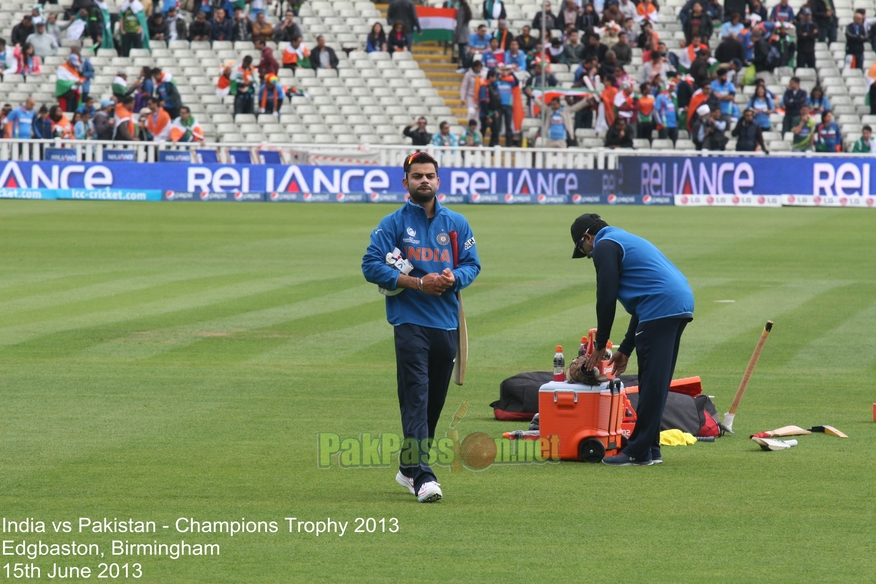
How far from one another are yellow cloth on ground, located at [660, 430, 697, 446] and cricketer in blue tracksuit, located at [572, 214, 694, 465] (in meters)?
1.03

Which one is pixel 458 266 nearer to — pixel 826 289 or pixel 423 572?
pixel 423 572

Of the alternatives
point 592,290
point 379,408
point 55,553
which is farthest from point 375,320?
point 55,553

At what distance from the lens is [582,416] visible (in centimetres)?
922

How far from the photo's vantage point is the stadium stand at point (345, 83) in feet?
140

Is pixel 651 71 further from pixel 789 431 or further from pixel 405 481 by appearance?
pixel 405 481

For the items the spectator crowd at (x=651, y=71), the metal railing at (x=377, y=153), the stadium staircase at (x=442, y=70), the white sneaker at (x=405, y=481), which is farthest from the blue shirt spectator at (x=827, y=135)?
the white sneaker at (x=405, y=481)

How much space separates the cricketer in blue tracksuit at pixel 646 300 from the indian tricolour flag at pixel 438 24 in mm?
39135

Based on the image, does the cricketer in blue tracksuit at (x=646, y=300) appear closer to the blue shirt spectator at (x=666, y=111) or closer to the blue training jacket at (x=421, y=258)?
the blue training jacket at (x=421, y=258)

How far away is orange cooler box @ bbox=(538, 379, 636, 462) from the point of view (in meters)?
9.16

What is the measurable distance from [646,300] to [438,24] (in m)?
39.4

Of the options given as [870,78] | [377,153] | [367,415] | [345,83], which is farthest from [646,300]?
[870,78]

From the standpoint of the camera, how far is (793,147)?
40875mm

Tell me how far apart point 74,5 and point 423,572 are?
41.9m

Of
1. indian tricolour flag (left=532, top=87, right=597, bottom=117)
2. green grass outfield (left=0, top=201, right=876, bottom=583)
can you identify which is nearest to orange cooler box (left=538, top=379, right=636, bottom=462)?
green grass outfield (left=0, top=201, right=876, bottom=583)
